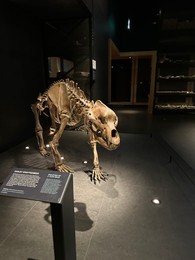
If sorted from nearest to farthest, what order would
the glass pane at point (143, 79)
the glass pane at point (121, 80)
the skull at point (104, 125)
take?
the skull at point (104, 125) → the glass pane at point (143, 79) → the glass pane at point (121, 80)

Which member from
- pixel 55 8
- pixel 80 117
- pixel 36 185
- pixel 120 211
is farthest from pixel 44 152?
pixel 55 8

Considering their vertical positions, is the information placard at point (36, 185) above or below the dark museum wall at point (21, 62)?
below

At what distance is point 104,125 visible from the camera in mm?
2293

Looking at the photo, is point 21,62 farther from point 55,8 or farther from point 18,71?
point 55,8

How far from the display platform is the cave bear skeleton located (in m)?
0.40

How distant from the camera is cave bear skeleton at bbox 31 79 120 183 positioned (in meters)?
2.27

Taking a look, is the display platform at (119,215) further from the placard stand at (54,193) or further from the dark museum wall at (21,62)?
the dark museum wall at (21,62)

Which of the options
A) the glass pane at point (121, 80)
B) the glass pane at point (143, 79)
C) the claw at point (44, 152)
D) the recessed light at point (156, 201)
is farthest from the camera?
the glass pane at point (121, 80)

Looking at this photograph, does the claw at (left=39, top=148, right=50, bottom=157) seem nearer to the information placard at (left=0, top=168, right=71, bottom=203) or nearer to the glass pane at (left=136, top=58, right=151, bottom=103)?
the information placard at (left=0, top=168, right=71, bottom=203)

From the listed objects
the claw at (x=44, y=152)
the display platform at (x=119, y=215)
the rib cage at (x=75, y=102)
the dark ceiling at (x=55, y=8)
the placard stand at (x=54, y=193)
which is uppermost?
the dark ceiling at (x=55, y=8)

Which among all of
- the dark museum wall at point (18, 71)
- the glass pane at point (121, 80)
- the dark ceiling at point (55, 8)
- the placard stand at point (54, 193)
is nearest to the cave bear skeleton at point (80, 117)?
the dark museum wall at point (18, 71)

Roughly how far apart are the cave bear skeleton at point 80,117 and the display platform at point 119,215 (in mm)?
399

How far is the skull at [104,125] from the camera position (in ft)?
7.13

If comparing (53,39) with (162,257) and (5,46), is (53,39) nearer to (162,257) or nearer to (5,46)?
(5,46)
